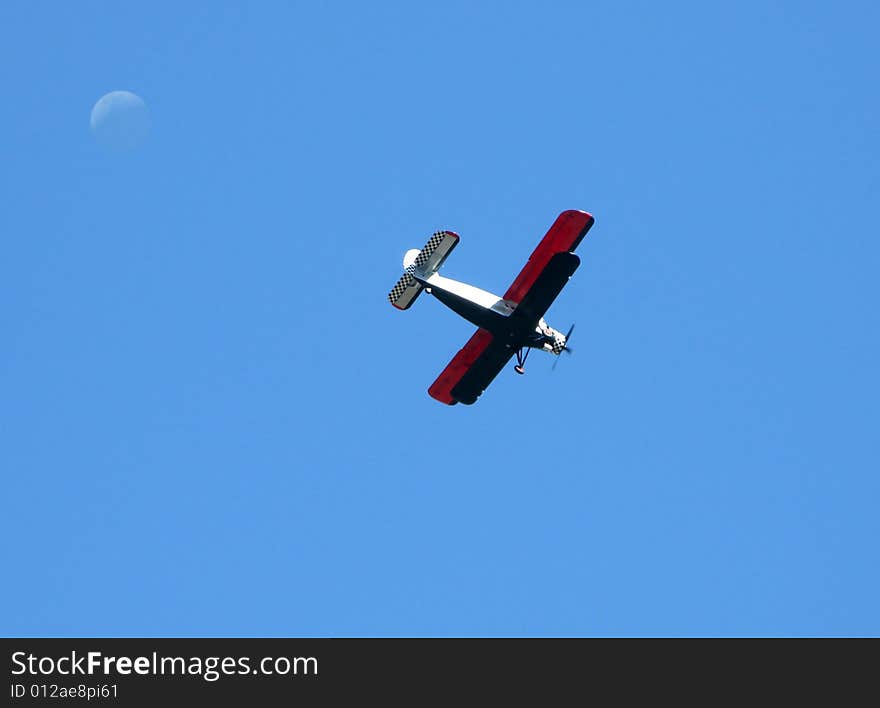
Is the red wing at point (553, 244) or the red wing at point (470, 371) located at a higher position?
the red wing at point (553, 244)

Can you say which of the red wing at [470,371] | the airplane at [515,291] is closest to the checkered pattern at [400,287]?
the airplane at [515,291]

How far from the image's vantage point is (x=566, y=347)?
56.3 meters

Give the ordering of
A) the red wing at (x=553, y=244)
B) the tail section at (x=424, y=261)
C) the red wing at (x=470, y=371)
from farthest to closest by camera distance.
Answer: the red wing at (x=470, y=371) < the tail section at (x=424, y=261) < the red wing at (x=553, y=244)

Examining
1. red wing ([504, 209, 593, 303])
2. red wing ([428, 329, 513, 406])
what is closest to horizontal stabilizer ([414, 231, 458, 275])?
red wing ([504, 209, 593, 303])

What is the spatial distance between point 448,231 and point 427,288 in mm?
2357

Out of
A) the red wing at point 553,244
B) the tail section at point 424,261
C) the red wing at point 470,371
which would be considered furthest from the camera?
the red wing at point 470,371

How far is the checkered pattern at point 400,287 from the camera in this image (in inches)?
2219

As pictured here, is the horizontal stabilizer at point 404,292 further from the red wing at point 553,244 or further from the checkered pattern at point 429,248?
the red wing at point 553,244

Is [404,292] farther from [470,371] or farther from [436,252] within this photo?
[470,371]

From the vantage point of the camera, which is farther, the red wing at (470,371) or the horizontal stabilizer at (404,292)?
the red wing at (470,371)

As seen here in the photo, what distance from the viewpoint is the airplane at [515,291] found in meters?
54.2

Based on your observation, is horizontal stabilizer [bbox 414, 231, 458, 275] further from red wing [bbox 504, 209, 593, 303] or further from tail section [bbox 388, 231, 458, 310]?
red wing [bbox 504, 209, 593, 303]
